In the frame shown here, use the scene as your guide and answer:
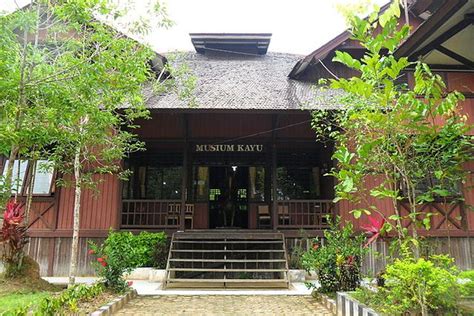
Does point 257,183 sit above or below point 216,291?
above

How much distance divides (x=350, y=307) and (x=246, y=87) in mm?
6660

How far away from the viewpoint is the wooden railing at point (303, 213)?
886cm

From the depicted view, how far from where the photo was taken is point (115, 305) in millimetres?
5141

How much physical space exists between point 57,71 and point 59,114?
0.52 metres

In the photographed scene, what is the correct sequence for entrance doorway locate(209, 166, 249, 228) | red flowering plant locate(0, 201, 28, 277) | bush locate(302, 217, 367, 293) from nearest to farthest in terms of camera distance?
bush locate(302, 217, 367, 293)
red flowering plant locate(0, 201, 28, 277)
entrance doorway locate(209, 166, 249, 228)

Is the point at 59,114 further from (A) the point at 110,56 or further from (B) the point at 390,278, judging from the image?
(B) the point at 390,278

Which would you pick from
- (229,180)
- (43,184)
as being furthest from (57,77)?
(229,180)

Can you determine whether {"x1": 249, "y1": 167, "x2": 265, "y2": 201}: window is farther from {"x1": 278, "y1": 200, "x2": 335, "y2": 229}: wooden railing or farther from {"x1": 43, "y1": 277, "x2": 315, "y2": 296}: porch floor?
{"x1": 43, "y1": 277, "x2": 315, "y2": 296}: porch floor

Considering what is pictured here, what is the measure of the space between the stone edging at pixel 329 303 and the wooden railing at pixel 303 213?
124 inches

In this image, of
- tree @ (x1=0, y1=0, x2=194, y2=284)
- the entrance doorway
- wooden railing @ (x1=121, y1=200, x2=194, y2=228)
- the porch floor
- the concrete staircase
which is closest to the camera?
tree @ (x1=0, y1=0, x2=194, y2=284)

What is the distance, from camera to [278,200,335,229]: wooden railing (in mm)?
8859

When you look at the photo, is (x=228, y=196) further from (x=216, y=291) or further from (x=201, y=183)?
(x=216, y=291)

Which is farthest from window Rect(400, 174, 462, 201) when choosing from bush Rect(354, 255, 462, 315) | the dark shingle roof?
the dark shingle roof

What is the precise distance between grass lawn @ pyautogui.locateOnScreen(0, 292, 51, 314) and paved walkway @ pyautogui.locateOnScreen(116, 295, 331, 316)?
1.25 metres
